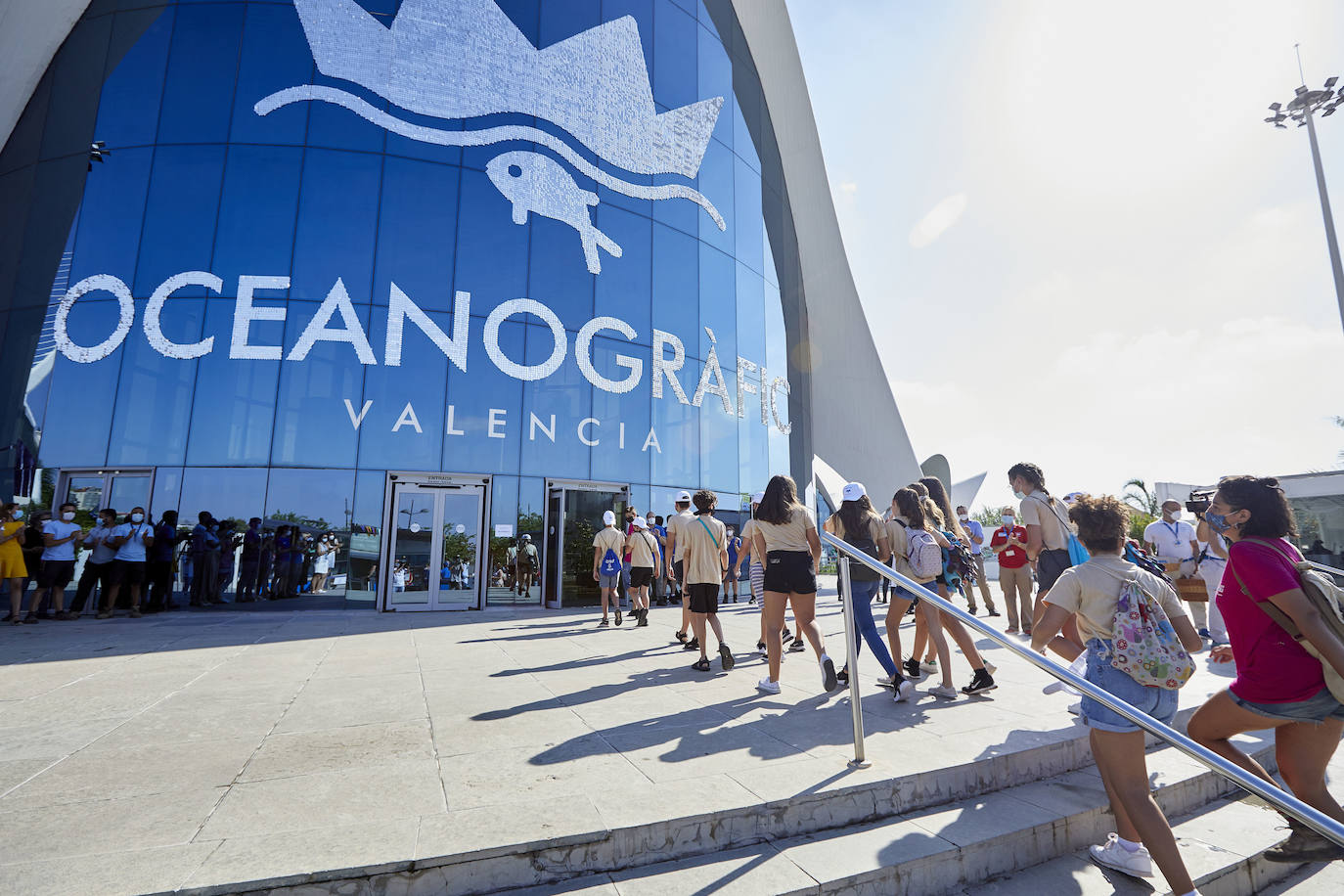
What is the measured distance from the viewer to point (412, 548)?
11.8m

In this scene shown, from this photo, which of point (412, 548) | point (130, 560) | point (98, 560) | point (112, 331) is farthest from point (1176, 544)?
point (112, 331)

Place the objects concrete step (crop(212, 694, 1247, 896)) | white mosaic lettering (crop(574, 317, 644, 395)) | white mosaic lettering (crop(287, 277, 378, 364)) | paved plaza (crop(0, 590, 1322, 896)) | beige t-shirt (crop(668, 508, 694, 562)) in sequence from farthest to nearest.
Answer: white mosaic lettering (crop(574, 317, 644, 395)) < white mosaic lettering (crop(287, 277, 378, 364)) < beige t-shirt (crop(668, 508, 694, 562)) < paved plaza (crop(0, 590, 1322, 896)) < concrete step (crop(212, 694, 1247, 896))

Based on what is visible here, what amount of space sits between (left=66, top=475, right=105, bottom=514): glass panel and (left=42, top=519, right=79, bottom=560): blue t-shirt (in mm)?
1629

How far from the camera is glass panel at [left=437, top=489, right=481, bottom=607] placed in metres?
11.9

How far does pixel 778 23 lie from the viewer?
73.2 feet

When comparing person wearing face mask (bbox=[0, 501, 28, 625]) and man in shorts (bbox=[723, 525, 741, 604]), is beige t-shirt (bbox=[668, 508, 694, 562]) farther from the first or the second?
person wearing face mask (bbox=[0, 501, 28, 625])

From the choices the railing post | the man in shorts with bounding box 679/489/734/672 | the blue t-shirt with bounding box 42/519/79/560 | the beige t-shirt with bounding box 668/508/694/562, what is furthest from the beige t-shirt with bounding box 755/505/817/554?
the blue t-shirt with bounding box 42/519/79/560

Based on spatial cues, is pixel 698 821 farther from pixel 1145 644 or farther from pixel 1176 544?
pixel 1176 544

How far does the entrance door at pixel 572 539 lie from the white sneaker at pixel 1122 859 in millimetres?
10404

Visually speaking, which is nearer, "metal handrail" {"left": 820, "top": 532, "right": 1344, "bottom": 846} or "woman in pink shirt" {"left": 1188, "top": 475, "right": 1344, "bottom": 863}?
"metal handrail" {"left": 820, "top": 532, "right": 1344, "bottom": 846}

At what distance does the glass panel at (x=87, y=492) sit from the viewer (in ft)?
36.1

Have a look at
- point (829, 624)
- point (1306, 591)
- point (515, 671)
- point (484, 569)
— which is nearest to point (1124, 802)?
point (1306, 591)

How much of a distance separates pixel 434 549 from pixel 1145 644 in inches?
454

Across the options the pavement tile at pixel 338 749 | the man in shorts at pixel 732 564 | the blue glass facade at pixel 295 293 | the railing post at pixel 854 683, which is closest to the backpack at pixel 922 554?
the railing post at pixel 854 683
